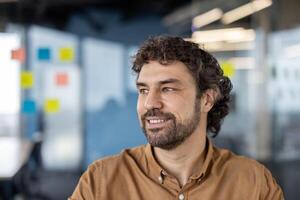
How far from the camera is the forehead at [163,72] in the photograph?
5.80 feet

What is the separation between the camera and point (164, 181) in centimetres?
180

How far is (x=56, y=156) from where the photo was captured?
471cm

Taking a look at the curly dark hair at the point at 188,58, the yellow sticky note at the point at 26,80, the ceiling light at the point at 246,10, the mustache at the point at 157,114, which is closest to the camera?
the mustache at the point at 157,114

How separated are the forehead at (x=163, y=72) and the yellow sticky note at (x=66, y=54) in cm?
296

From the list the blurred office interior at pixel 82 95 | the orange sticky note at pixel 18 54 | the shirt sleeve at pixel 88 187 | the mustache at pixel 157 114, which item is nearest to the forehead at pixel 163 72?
the mustache at pixel 157 114

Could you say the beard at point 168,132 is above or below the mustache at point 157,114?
below

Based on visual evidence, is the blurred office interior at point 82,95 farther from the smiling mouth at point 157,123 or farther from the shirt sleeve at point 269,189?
the smiling mouth at point 157,123

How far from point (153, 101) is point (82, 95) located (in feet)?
9.91

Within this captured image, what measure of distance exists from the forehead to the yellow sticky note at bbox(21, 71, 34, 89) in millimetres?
3027

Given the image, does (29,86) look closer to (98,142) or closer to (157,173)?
(98,142)

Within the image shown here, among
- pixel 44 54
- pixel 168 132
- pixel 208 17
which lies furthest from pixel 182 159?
pixel 44 54

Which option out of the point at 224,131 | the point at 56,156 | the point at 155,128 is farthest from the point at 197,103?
the point at 56,156

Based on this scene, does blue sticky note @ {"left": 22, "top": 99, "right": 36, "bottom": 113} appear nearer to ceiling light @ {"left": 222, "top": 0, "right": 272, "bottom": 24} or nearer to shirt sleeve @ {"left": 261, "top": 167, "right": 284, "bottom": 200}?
ceiling light @ {"left": 222, "top": 0, "right": 272, "bottom": 24}

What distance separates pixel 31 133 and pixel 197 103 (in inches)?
123
